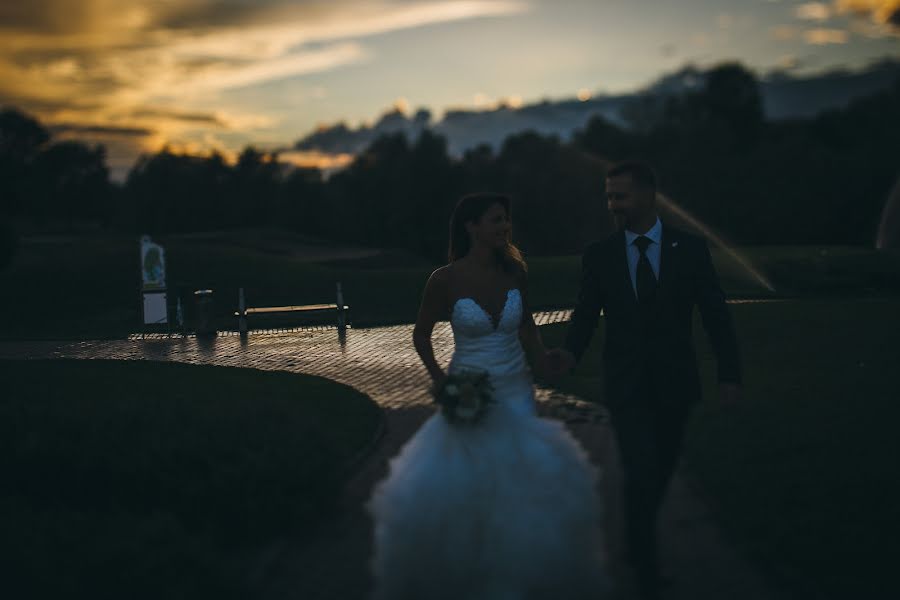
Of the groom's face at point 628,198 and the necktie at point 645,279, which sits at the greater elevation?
the groom's face at point 628,198

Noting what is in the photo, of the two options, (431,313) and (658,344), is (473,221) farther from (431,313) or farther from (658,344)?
(658,344)

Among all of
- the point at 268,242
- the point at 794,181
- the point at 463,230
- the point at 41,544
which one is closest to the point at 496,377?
the point at 463,230

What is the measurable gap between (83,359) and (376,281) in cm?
1508

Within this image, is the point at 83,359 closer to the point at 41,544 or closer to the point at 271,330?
the point at 271,330

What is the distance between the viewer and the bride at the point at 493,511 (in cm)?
494

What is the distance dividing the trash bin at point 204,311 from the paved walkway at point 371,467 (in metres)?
1.35

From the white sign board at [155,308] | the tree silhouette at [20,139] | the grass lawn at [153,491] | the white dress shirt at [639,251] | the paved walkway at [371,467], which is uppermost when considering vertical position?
the tree silhouette at [20,139]

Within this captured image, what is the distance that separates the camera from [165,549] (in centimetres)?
587

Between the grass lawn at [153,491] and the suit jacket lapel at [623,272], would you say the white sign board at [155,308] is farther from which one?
the suit jacket lapel at [623,272]

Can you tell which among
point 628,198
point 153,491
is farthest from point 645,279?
point 153,491

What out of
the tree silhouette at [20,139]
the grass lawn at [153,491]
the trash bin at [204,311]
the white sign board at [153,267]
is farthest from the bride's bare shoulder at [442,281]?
the tree silhouette at [20,139]

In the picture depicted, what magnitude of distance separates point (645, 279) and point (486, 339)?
1.09m

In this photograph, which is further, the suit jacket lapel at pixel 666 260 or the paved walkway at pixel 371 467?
the suit jacket lapel at pixel 666 260

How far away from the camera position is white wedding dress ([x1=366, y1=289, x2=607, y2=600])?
16.2 feet
